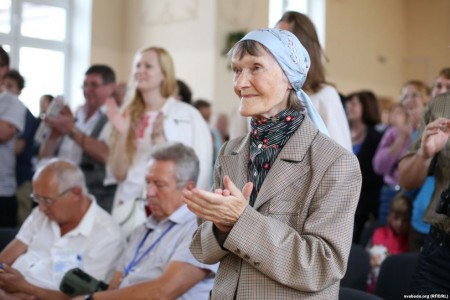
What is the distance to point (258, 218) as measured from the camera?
1771mm

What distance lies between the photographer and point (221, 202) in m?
1.72

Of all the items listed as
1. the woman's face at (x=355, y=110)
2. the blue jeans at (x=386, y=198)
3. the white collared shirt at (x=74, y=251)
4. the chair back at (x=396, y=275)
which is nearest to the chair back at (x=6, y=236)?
the white collared shirt at (x=74, y=251)

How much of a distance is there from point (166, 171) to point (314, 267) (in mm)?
1417

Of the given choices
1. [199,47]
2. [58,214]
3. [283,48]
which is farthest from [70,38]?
[283,48]

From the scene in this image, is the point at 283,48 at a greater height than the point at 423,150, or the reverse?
the point at 283,48

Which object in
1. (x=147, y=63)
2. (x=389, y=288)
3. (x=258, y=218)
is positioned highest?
(x=147, y=63)

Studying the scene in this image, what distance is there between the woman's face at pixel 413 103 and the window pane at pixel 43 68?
3747 mm

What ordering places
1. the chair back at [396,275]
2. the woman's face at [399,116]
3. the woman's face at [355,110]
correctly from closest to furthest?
the chair back at [396,275] → the woman's face at [399,116] → the woman's face at [355,110]

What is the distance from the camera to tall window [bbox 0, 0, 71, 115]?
7957mm

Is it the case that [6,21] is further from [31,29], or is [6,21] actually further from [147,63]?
[147,63]

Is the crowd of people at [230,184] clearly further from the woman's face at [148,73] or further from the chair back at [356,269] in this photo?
the chair back at [356,269]

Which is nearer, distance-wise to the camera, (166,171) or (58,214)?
(166,171)

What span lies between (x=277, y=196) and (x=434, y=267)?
2.45 ft

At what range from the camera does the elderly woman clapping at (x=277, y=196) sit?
5.80 ft
